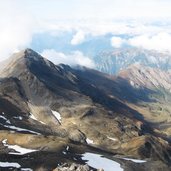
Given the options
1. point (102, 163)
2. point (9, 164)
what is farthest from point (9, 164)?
point (102, 163)

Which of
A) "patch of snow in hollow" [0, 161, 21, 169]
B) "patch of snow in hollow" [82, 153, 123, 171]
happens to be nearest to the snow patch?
"patch of snow in hollow" [0, 161, 21, 169]

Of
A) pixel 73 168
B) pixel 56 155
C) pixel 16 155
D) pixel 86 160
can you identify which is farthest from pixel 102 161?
pixel 73 168

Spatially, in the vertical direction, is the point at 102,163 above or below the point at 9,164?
below

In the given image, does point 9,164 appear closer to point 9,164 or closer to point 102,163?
point 9,164

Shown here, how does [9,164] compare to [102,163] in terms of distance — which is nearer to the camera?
[9,164]

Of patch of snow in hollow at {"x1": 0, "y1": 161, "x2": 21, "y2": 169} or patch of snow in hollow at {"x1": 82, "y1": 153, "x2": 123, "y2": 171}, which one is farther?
patch of snow in hollow at {"x1": 82, "y1": 153, "x2": 123, "y2": 171}

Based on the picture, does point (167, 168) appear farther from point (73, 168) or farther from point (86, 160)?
point (73, 168)

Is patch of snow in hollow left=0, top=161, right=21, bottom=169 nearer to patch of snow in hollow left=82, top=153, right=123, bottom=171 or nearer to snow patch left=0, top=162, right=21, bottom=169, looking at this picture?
snow patch left=0, top=162, right=21, bottom=169

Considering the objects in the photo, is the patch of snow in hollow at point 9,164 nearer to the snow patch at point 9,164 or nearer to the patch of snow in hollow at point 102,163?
the snow patch at point 9,164

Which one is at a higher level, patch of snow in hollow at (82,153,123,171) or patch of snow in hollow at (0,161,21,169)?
patch of snow in hollow at (0,161,21,169)
